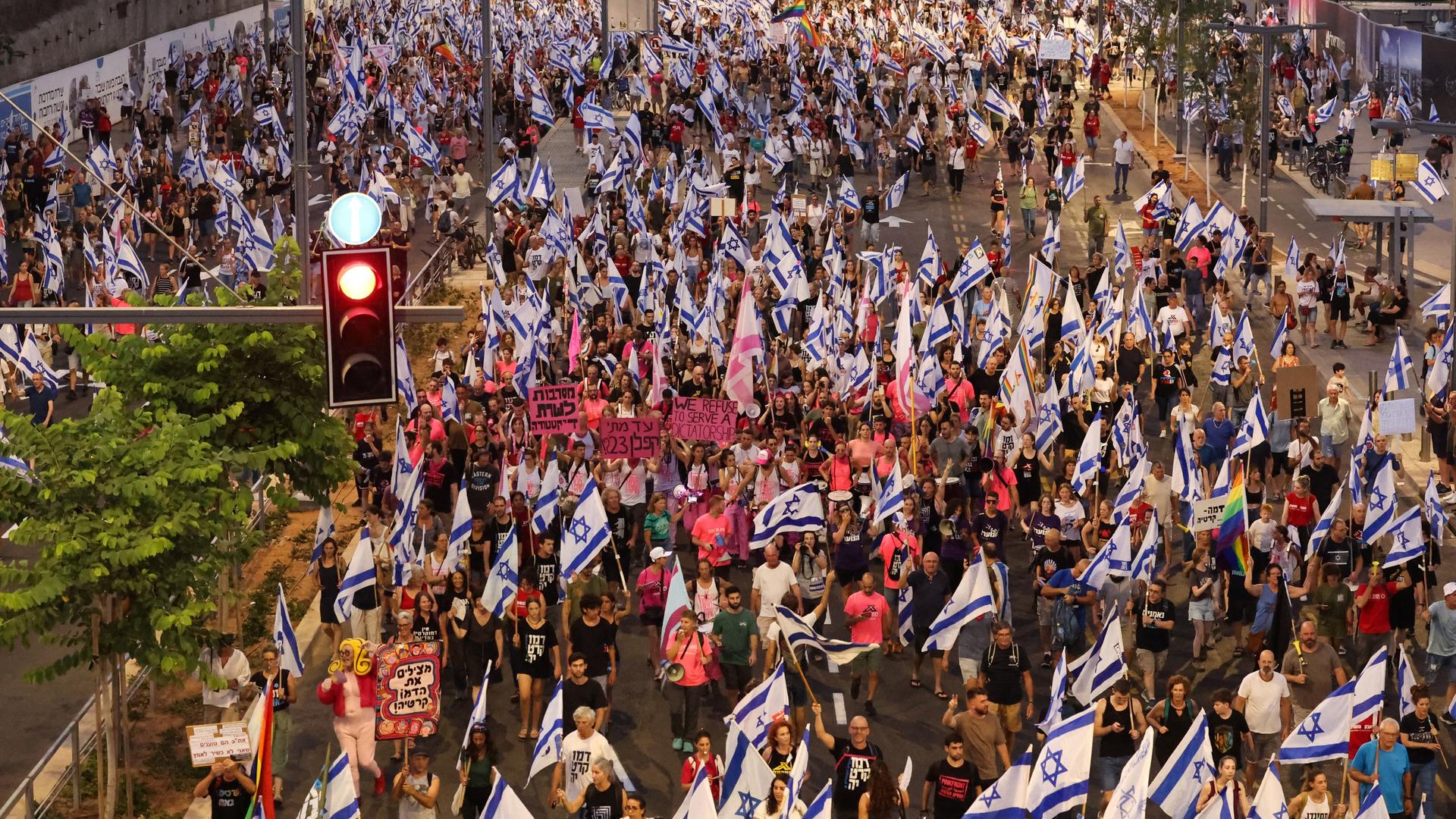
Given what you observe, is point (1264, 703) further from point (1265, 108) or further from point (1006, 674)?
point (1265, 108)

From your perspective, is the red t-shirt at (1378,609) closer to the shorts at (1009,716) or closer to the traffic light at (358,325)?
the shorts at (1009,716)

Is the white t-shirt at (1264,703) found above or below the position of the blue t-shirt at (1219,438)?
below

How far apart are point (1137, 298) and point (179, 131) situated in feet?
117

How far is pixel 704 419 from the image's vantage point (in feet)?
84.2

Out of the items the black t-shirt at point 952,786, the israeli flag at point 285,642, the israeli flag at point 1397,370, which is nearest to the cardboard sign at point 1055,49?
the israeli flag at point 1397,370

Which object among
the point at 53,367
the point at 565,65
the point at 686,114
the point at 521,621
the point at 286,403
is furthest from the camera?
the point at 565,65

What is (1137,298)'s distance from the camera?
31.7 metres

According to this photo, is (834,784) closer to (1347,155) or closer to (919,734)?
(919,734)

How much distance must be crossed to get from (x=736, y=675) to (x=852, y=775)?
135 inches

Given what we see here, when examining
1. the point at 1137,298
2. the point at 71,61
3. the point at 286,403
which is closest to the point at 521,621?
the point at 286,403

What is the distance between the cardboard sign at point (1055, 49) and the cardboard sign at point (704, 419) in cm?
3529

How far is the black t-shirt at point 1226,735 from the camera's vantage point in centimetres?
1862

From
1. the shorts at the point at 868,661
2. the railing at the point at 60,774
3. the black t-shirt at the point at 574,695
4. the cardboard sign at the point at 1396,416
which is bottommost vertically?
the railing at the point at 60,774

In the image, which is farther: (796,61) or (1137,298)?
(796,61)
